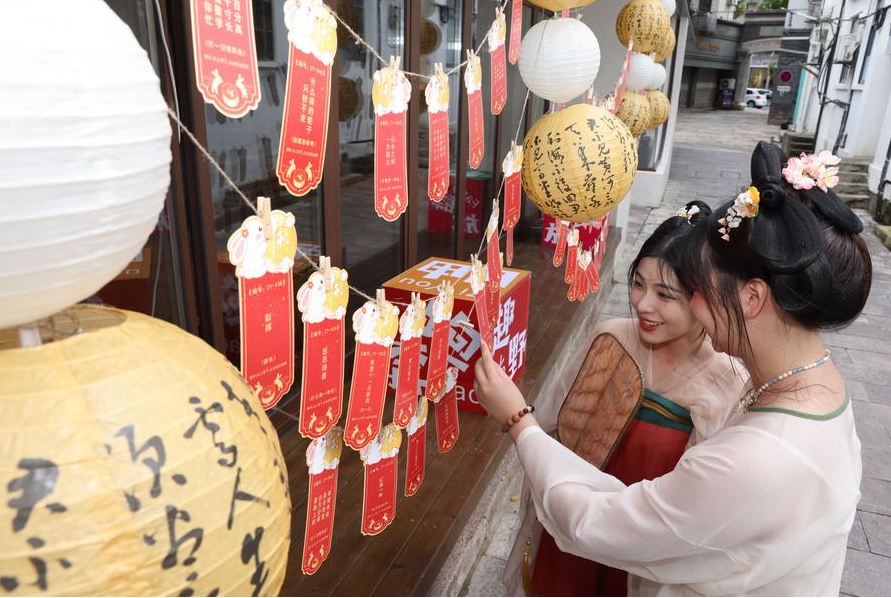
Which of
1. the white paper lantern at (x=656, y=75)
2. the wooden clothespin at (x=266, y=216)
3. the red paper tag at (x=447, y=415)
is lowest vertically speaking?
the red paper tag at (x=447, y=415)

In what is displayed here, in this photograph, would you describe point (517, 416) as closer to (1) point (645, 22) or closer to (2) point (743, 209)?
(2) point (743, 209)

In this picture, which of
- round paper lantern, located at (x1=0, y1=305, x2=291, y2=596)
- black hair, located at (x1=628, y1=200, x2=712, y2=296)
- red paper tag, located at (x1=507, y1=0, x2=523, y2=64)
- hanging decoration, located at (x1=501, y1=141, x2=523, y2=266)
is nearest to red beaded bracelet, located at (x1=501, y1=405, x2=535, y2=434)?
black hair, located at (x1=628, y1=200, x2=712, y2=296)

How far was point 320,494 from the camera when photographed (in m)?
1.73

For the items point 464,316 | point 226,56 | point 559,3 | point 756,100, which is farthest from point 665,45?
point 756,100

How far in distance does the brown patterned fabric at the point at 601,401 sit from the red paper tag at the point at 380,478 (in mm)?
577

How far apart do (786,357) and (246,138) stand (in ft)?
8.34

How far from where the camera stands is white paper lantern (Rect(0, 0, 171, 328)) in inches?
24.7

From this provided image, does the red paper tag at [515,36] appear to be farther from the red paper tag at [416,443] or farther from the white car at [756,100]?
the white car at [756,100]

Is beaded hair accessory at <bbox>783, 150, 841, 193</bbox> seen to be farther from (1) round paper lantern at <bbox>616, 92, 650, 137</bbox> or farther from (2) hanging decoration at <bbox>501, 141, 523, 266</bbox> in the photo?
(1) round paper lantern at <bbox>616, 92, 650, 137</bbox>

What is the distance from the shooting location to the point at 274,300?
1325 millimetres

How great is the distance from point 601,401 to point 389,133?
40.7 inches

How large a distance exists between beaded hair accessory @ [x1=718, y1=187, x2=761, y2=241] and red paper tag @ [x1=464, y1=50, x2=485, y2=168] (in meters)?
1.10

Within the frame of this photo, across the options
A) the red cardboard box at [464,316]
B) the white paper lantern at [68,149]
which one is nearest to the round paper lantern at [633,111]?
the red cardboard box at [464,316]

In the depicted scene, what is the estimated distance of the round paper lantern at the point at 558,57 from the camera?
2.40m
